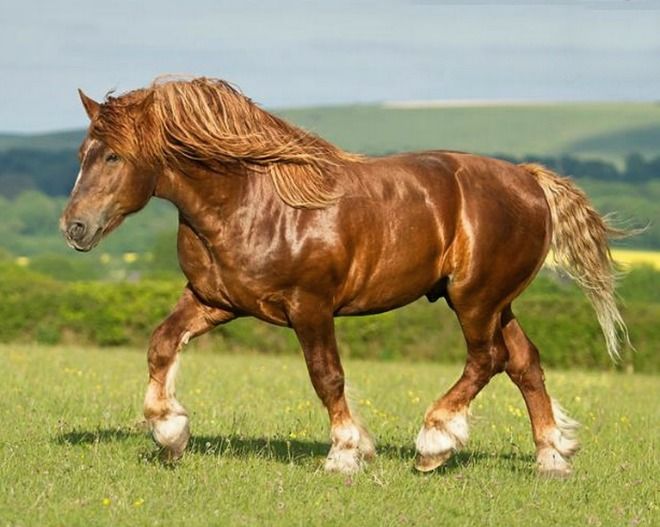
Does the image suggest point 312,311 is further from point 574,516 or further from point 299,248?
point 574,516

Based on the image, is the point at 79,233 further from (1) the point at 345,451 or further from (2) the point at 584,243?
(2) the point at 584,243

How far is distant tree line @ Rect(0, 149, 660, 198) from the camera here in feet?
324

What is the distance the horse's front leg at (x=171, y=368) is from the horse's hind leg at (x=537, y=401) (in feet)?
6.94

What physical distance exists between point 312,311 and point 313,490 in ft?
3.72

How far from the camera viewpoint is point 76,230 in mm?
7707

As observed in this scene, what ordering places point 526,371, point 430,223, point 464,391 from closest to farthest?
point 430,223 < point 464,391 < point 526,371

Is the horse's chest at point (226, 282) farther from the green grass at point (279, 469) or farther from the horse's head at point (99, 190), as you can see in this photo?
the green grass at point (279, 469)

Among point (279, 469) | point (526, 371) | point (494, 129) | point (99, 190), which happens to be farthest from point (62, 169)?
point (99, 190)

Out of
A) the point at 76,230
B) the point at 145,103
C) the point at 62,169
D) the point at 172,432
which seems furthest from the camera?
the point at 62,169

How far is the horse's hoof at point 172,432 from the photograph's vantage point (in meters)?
8.12

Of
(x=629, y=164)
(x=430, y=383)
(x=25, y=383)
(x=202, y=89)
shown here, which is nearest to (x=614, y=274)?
(x=202, y=89)

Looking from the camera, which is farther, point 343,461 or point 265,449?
point 265,449

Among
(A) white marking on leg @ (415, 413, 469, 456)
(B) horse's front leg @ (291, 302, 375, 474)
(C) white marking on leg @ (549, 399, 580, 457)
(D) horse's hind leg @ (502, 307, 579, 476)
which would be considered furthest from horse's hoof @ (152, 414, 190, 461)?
(C) white marking on leg @ (549, 399, 580, 457)

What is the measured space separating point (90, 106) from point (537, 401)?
3707mm
